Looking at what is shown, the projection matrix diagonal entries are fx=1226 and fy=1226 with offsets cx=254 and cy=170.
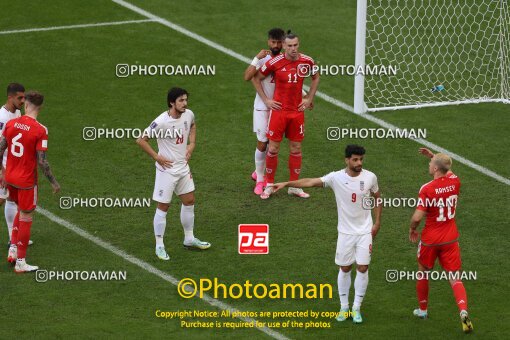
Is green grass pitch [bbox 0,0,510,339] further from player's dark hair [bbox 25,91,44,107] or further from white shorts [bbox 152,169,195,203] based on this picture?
player's dark hair [bbox 25,91,44,107]

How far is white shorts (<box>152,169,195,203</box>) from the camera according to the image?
14664 millimetres

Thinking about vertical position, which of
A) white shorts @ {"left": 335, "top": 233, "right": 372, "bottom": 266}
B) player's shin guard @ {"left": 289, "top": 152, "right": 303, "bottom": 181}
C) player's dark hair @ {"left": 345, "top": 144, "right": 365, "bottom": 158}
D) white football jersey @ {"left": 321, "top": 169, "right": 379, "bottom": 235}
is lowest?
white shorts @ {"left": 335, "top": 233, "right": 372, "bottom": 266}

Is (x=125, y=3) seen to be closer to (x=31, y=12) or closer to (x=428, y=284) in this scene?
(x=31, y=12)

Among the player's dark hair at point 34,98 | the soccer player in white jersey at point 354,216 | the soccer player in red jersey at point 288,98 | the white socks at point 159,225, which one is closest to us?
the soccer player in white jersey at point 354,216

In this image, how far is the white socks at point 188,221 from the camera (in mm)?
14883

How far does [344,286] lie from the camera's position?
518 inches

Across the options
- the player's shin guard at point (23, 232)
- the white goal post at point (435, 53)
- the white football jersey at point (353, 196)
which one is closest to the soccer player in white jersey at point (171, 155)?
the player's shin guard at point (23, 232)

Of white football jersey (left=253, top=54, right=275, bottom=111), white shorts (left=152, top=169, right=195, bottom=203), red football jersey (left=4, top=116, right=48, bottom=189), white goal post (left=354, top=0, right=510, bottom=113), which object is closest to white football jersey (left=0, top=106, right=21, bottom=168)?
red football jersey (left=4, top=116, right=48, bottom=189)

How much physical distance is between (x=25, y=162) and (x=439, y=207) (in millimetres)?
4827

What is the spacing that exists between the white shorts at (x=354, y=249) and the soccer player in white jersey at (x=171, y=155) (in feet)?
8.28

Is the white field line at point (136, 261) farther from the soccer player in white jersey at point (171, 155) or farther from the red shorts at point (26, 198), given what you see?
the red shorts at point (26, 198)

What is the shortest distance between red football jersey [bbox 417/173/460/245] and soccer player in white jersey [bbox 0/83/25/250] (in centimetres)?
504

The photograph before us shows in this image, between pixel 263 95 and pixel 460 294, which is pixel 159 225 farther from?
pixel 460 294

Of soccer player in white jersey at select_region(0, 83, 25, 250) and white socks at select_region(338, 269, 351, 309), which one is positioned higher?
soccer player in white jersey at select_region(0, 83, 25, 250)
